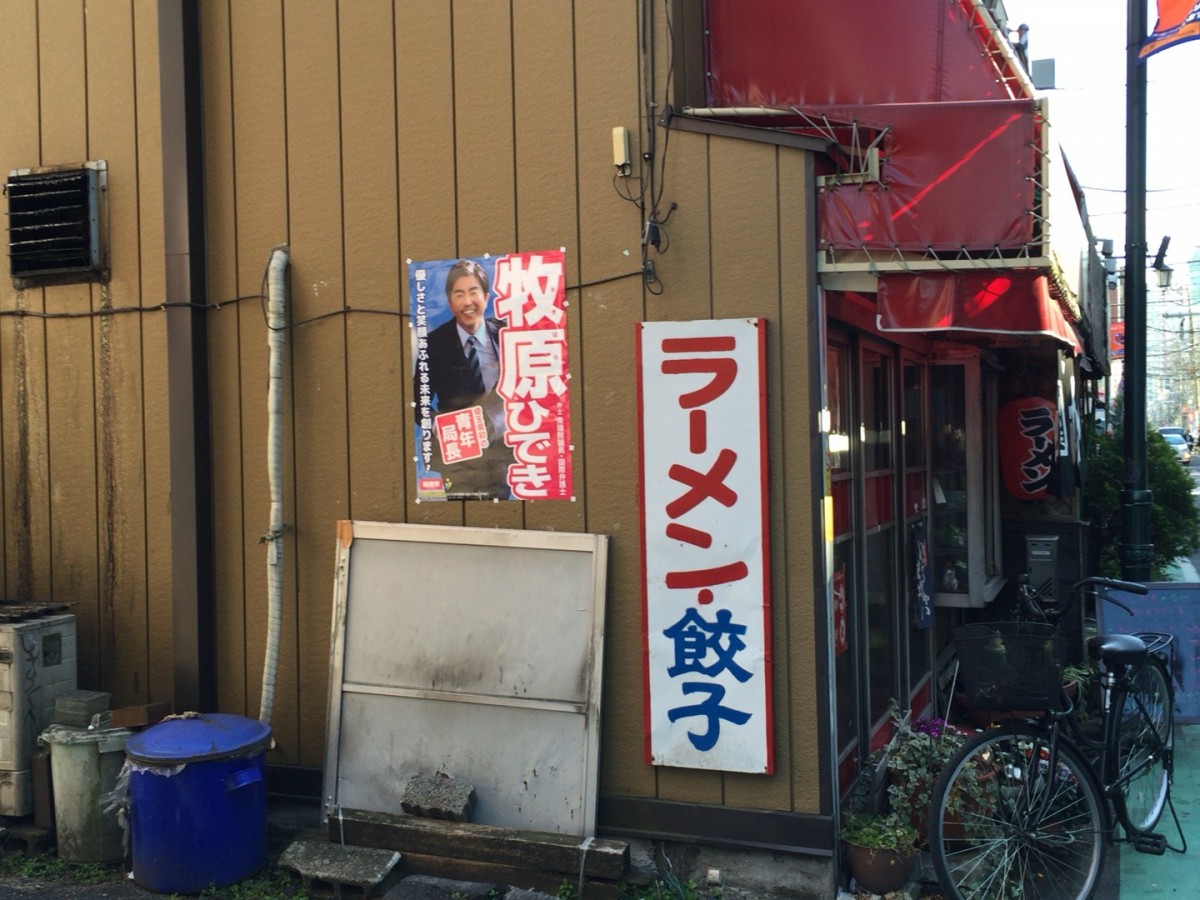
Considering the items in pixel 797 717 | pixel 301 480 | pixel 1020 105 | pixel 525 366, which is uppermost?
pixel 1020 105

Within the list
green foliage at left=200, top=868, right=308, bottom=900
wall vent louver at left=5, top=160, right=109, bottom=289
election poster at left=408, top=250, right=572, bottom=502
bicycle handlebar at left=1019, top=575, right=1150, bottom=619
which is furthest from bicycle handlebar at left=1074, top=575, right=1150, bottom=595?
wall vent louver at left=5, top=160, right=109, bottom=289

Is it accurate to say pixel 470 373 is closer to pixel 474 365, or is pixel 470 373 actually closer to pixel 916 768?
pixel 474 365

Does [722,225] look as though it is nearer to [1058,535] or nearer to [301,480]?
[301,480]

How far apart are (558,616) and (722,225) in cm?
203

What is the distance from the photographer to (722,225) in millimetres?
5070

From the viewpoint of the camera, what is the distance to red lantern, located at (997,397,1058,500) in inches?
341

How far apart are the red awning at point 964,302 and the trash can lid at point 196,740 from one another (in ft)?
11.8

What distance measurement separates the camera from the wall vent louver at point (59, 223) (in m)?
6.23

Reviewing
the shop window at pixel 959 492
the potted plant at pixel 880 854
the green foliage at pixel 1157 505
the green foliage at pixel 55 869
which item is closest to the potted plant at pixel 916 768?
the potted plant at pixel 880 854

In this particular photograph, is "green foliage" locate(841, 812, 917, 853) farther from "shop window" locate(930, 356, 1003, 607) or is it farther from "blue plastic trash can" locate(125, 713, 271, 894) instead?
"shop window" locate(930, 356, 1003, 607)

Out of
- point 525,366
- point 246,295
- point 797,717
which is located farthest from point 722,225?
point 246,295

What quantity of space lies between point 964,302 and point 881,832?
8.07 ft

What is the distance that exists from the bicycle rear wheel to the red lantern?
3.33m

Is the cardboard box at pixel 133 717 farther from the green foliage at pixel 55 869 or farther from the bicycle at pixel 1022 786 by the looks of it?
the bicycle at pixel 1022 786
